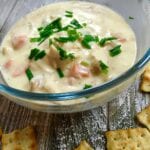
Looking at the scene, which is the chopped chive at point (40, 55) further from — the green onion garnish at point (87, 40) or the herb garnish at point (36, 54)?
the green onion garnish at point (87, 40)

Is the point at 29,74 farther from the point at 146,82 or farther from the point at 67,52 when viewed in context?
the point at 146,82

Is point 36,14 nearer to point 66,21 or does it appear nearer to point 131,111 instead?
point 66,21

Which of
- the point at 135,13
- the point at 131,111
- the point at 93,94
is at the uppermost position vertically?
the point at 93,94

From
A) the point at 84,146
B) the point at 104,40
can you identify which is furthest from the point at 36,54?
the point at 84,146

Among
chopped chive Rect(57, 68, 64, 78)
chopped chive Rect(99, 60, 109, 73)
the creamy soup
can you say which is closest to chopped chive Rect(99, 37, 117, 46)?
the creamy soup

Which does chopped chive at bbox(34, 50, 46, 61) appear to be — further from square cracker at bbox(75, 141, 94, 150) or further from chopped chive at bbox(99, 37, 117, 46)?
square cracker at bbox(75, 141, 94, 150)

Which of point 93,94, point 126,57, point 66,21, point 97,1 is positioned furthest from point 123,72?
point 97,1
